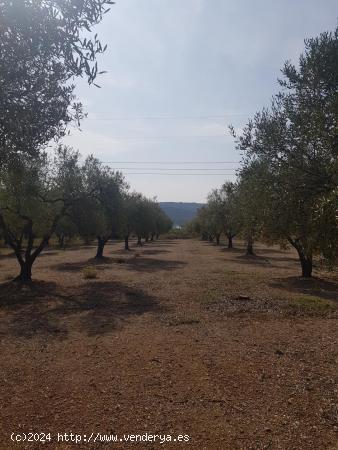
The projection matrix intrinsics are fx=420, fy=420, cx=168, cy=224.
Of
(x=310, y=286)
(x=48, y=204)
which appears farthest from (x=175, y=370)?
(x=48, y=204)

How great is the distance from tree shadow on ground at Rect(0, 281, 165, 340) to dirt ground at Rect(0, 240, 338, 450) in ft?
0.26

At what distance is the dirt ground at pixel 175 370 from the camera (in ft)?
21.7

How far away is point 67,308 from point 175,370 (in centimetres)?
890

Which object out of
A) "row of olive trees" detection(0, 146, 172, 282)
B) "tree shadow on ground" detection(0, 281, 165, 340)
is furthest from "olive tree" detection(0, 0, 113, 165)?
"row of olive trees" detection(0, 146, 172, 282)

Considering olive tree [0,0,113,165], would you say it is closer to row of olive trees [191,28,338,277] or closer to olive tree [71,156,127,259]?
row of olive trees [191,28,338,277]

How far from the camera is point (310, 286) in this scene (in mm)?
23812

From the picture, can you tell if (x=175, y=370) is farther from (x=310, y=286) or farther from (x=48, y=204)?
(x=48, y=204)

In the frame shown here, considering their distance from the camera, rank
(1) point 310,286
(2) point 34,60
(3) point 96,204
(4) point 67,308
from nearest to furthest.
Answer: (2) point 34,60
(4) point 67,308
(1) point 310,286
(3) point 96,204

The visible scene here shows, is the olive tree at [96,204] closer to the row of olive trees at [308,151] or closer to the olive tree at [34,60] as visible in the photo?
the row of olive trees at [308,151]

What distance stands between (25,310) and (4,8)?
1362 centimetres

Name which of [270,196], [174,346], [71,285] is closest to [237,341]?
[174,346]

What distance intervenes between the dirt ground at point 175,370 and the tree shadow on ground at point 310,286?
1.79m

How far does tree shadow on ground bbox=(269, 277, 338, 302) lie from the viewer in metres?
20.8

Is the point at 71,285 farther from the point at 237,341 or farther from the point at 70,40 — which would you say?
the point at 70,40
